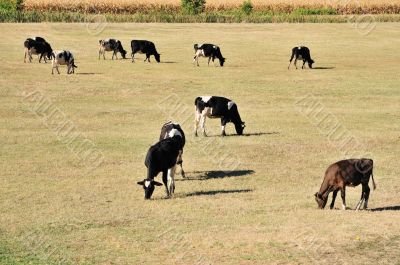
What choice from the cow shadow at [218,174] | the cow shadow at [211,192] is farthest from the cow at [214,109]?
the cow shadow at [211,192]

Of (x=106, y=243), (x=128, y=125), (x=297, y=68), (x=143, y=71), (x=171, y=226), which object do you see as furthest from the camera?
(x=297, y=68)

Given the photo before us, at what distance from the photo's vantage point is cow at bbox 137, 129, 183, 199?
1973cm

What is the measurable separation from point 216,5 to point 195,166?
76336 mm

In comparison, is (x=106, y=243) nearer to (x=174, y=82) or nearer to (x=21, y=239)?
(x=21, y=239)

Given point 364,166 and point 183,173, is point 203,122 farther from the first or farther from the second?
point 364,166

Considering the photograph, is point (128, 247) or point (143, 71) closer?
point (128, 247)

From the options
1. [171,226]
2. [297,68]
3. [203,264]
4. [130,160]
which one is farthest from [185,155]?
[297,68]

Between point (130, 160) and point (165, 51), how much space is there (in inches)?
1339

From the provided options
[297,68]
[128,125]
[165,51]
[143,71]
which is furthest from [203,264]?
→ [165,51]

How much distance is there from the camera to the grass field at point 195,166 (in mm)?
15977

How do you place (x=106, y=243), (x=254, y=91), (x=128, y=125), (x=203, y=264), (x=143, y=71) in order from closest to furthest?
(x=203, y=264) → (x=106, y=243) → (x=128, y=125) → (x=254, y=91) → (x=143, y=71)

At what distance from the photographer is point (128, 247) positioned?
15.9 meters

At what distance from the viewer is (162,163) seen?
20.2 m

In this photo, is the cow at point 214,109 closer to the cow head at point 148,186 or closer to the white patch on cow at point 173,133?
the white patch on cow at point 173,133
